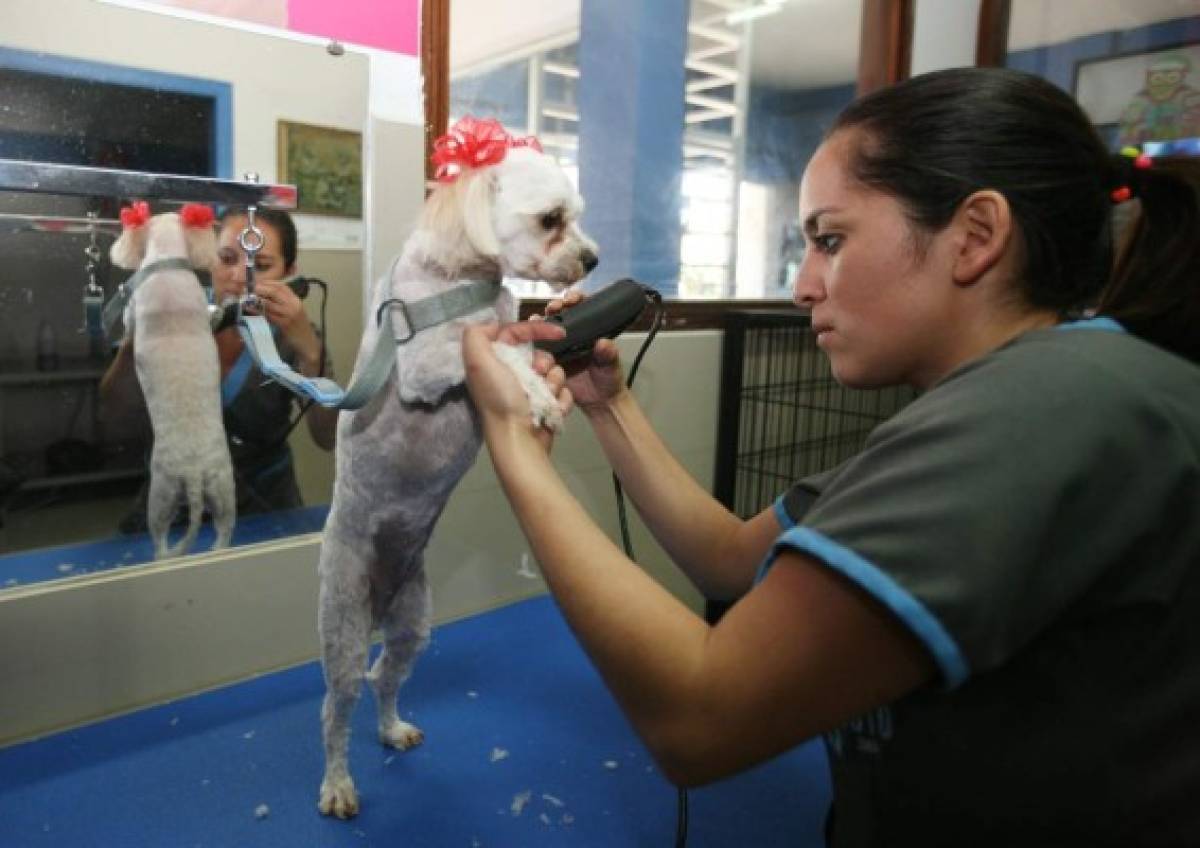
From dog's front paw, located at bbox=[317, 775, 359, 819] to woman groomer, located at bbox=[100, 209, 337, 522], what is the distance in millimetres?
518

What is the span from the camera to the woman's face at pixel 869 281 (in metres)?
0.62

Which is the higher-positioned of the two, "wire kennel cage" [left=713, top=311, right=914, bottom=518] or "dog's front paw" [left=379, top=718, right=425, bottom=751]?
"wire kennel cage" [left=713, top=311, right=914, bottom=518]

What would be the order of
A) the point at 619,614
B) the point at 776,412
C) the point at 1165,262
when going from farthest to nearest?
the point at 776,412, the point at 1165,262, the point at 619,614

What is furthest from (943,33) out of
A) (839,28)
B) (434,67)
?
(434,67)

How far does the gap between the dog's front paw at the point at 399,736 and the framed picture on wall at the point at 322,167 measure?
0.80 meters

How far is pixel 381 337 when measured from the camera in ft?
2.91

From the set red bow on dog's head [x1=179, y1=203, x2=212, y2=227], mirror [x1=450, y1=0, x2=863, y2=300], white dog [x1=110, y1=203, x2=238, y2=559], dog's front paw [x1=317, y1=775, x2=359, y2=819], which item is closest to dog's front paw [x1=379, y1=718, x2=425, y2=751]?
dog's front paw [x1=317, y1=775, x2=359, y2=819]

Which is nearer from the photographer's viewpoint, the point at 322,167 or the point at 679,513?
the point at 679,513

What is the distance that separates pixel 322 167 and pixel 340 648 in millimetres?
761

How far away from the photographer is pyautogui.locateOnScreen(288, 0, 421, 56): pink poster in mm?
1320

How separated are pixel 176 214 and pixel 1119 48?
8.37ft

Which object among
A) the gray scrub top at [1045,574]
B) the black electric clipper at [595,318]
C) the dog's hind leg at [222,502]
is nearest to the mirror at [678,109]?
the dog's hind leg at [222,502]

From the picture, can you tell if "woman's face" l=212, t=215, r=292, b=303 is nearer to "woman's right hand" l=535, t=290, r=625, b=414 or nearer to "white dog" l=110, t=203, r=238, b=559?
"white dog" l=110, t=203, r=238, b=559

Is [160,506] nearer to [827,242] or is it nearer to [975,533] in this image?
→ [827,242]
